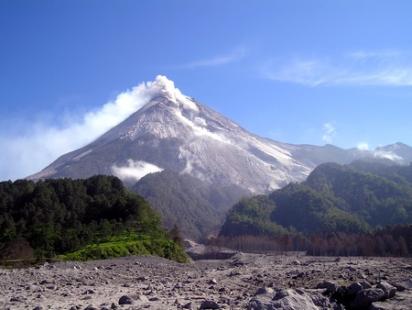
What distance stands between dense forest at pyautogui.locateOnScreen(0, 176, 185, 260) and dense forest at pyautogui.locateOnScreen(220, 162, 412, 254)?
6153 centimetres

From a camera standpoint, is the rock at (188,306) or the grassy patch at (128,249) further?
the grassy patch at (128,249)

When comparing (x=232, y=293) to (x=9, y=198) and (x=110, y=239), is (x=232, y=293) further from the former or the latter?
(x=9, y=198)

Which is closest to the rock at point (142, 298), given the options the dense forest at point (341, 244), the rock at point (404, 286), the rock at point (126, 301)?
the rock at point (126, 301)

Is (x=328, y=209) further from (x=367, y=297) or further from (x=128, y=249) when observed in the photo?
(x=367, y=297)

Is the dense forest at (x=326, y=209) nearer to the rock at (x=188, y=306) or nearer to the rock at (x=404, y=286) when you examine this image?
the rock at (x=404, y=286)

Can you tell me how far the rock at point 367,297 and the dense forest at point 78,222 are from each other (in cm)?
2000

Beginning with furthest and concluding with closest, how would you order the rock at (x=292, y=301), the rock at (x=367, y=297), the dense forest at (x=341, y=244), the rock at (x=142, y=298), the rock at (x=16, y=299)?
the dense forest at (x=341, y=244), the rock at (x=16, y=299), the rock at (x=142, y=298), the rock at (x=367, y=297), the rock at (x=292, y=301)

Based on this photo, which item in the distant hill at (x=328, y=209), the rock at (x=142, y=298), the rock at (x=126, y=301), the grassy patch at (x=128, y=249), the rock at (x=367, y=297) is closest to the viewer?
the rock at (x=367, y=297)

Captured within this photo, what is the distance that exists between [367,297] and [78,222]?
1327 inches

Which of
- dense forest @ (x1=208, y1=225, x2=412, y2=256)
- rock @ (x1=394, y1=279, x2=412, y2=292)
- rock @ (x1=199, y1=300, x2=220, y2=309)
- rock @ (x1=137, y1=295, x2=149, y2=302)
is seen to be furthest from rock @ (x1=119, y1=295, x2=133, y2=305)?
dense forest @ (x1=208, y1=225, x2=412, y2=256)

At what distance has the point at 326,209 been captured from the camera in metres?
127

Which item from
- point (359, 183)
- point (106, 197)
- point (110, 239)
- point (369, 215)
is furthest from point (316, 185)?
point (110, 239)

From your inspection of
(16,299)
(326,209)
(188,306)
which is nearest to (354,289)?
(188,306)

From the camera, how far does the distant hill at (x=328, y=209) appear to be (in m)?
116
